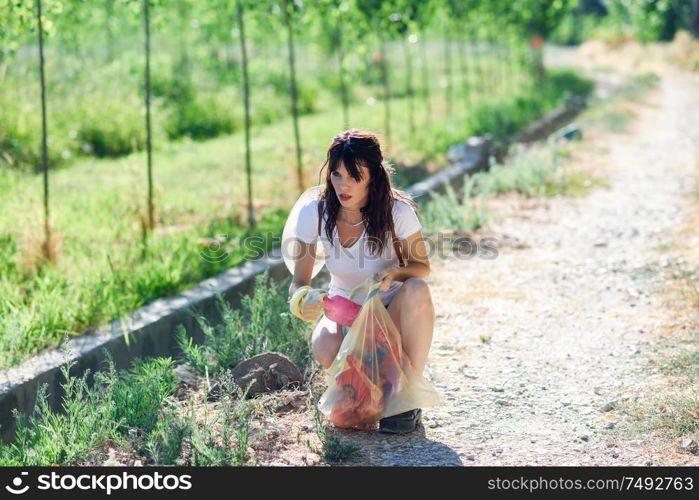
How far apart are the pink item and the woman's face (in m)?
0.41

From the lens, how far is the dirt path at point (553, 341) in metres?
3.90

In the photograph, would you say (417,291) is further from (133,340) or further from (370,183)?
(133,340)

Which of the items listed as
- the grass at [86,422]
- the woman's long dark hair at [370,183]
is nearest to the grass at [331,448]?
the grass at [86,422]

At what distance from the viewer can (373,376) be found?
3.99 m

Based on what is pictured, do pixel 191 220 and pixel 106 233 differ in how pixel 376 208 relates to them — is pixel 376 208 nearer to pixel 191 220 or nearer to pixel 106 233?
pixel 106 233

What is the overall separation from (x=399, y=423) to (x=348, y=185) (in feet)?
3.34

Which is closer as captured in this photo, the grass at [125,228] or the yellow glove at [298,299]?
the yellow glove at [298,299]

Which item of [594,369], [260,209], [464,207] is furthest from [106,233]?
[594,369]

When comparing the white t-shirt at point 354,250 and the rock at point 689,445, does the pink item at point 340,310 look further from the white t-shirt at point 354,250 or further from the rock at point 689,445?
the rock at point 689,445

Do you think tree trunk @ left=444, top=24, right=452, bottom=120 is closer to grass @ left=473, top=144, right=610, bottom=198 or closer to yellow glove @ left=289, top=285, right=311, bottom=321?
grass @ left=473, top=144, right=610, bottom=198

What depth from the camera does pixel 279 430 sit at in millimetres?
4008

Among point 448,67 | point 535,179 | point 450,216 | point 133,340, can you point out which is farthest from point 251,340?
point 448,67

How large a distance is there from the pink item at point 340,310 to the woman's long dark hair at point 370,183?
0.29 metres

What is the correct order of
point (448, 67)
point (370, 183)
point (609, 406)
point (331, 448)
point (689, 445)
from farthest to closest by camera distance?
point (448, 67)
point (609, 406)
point (370, 183)
point (689, 445)
point (331, 448)
